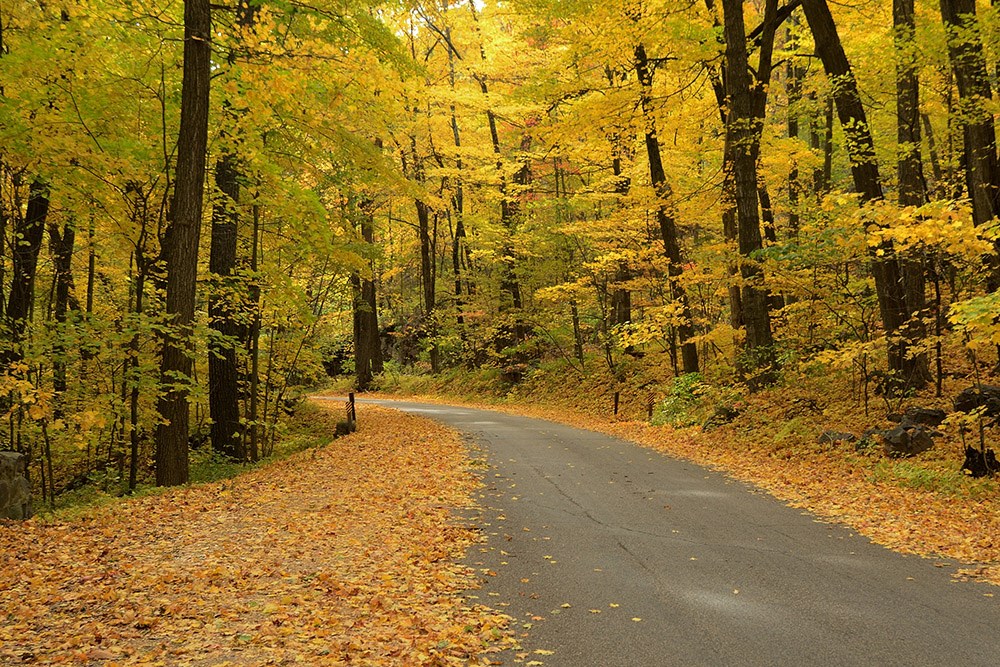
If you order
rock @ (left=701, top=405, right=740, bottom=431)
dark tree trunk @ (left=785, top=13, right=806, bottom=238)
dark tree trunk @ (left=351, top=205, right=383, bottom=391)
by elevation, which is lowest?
rock @ (left=701, top=405, right=740, bottom=431)

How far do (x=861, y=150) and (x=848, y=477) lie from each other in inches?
245

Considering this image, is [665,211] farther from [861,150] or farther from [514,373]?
[514,373]

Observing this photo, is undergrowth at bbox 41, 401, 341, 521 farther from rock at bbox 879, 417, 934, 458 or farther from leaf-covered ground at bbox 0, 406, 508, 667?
rock at bbox 879, 417, 934, 458

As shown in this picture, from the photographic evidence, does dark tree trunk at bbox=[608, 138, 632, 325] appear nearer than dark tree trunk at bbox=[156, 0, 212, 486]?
No

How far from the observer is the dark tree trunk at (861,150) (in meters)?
12.0

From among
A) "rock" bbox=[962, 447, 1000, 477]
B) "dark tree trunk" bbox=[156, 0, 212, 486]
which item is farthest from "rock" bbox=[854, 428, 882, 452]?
"dark tree trunk" bbox=[156, 0, 212, 486]

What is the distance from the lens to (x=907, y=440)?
989 cm

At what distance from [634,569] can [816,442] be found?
22.3 ft

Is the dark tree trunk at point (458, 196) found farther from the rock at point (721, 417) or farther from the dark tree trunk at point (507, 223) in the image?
the rock at point (721, 417)

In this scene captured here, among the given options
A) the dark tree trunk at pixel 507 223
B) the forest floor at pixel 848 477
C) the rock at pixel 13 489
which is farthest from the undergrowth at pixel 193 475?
the dark tree trunk at pixel 507 223

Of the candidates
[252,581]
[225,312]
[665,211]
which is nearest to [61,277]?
[225,312]

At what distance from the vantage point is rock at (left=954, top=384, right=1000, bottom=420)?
9.90 metres

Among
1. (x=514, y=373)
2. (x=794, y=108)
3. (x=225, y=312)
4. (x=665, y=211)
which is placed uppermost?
(x=794, y=108)

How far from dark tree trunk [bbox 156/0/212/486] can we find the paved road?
486cm
